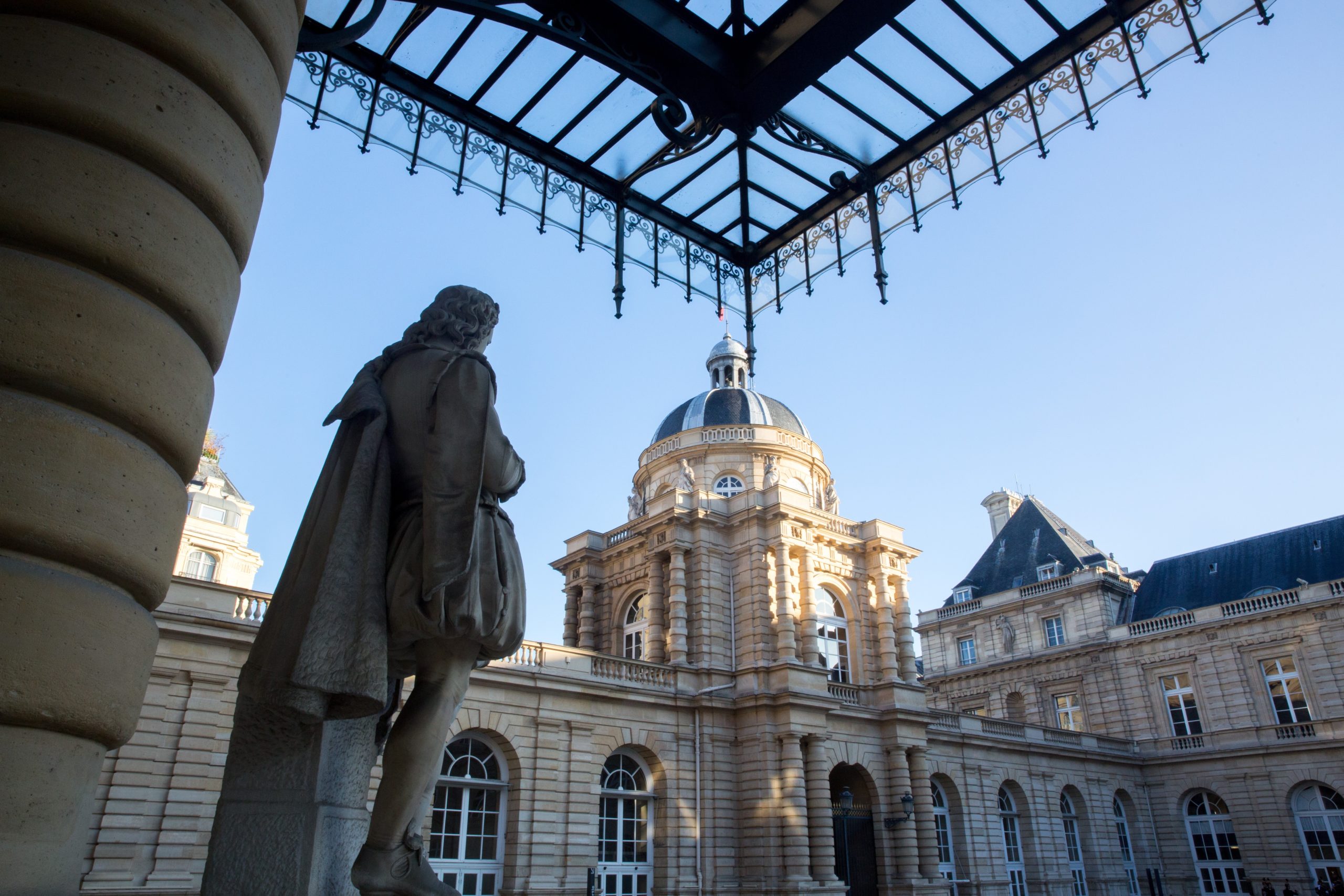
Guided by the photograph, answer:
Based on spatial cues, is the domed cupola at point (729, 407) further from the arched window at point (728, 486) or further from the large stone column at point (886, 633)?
the large stone column at point (886, 633)

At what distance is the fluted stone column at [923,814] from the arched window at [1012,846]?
193 inches

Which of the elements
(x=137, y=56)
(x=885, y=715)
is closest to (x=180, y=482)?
(x=137, y=56)

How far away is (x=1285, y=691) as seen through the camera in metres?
33.7

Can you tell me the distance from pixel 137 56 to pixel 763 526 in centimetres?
2605

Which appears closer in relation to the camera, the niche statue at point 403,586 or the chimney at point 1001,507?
the niche statue at point 403,586

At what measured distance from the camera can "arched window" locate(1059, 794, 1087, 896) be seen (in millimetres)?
32812

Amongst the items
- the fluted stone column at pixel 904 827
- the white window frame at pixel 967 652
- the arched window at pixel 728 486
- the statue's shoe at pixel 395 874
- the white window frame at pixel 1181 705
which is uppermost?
the arched window at pixel 728 486

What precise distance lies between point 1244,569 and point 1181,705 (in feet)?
23.2

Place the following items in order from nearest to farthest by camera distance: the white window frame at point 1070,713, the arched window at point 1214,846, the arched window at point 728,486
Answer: the arched window at point 728,486
the arched window at point 1214,846
the white window frame at point 1070,713

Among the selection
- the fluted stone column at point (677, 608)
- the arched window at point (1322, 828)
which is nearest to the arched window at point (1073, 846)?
the arched window at point (1322, 828)

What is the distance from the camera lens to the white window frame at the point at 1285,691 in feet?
109

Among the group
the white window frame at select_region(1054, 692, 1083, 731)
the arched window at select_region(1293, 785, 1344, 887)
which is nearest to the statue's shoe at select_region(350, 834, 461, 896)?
the arched window at select_region(1293, 785, 1344, 887)

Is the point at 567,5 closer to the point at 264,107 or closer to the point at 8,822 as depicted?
the point at 264,107

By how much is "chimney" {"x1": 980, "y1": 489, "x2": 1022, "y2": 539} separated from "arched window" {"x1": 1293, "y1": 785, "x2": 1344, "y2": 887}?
62.1ft
